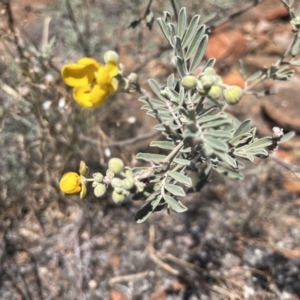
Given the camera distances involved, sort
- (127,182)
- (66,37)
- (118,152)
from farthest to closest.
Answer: (66,37) < (118,152) < (127,182)

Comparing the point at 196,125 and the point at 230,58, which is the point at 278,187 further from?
the point at 196,125

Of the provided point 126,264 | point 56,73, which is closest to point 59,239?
point 126,264

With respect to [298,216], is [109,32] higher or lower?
higher

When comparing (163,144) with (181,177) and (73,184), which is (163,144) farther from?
(73,184)

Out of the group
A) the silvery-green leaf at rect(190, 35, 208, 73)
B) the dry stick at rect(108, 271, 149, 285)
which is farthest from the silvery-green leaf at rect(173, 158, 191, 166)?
the dry stick at rect(108, 271, 149, 285)

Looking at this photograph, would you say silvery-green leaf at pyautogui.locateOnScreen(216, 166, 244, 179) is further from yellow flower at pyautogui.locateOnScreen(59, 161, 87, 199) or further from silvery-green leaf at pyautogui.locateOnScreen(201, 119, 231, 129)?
yellow flower at pyautogui.locateOnScreen(59, 161, 87, 199)

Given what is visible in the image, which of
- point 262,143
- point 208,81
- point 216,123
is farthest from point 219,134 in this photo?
point 262,143
